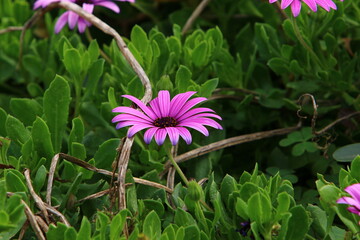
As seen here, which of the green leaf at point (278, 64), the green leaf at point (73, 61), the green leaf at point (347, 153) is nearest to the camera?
the green leaf at point (347, 153)

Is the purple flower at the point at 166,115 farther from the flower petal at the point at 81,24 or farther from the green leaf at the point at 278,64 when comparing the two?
the flower petal at the point at 81,24

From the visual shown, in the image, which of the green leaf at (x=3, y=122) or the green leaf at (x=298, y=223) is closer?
the green leaf at (x=298, y=223)

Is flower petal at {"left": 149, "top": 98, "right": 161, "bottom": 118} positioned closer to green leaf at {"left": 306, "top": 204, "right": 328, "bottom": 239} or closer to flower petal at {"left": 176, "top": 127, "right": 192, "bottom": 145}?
flower petal at {"left": 176, "top": 127, "right": 192, "bottom": 145}

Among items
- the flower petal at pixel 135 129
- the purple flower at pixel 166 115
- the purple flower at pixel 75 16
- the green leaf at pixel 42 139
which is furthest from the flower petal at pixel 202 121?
the purple flower at pixel 75 16

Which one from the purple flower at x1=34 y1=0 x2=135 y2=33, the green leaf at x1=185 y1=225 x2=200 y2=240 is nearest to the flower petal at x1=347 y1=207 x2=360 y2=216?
the green leaf at x1=185 y1=225 x2=200 y2=240

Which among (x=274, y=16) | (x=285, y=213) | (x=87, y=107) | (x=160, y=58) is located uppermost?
(x=274, y=16)

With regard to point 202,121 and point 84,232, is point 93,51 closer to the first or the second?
point 202,121

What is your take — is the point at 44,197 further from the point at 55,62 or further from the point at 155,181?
the point at 55,62

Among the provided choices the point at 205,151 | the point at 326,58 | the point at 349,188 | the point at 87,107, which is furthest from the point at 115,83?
the point at 349,188
